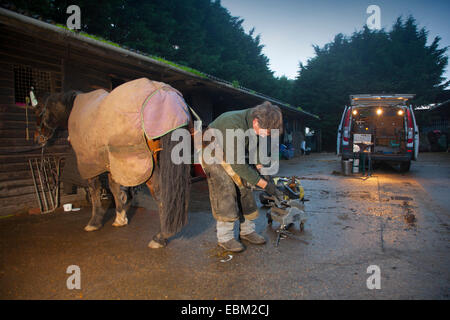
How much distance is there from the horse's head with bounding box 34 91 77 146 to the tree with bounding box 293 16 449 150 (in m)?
26.0

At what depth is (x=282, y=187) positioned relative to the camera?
3676 millimetres

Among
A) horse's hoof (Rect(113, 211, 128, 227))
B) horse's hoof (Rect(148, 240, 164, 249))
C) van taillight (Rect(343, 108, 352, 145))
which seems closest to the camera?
horse's hoof (Rect(148, 240, 164, 249))

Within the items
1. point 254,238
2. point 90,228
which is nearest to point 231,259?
point 254,238

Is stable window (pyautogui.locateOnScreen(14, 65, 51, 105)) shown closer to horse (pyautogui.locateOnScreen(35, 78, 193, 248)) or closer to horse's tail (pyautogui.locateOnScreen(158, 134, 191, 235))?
horse (pyautogui.locateOnScreen(35, 78, 193, 248))

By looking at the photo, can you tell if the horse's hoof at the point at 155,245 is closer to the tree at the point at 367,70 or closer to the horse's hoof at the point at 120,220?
the horse's hoof at the point at 120,220

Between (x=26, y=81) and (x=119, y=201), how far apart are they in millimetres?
3275

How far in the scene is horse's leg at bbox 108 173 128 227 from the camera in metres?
3.68

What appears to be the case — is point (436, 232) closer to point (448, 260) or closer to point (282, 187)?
point (448, 260)

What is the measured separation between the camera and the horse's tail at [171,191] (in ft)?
8.89

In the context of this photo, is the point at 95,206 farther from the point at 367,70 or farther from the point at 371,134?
the point at 367,70

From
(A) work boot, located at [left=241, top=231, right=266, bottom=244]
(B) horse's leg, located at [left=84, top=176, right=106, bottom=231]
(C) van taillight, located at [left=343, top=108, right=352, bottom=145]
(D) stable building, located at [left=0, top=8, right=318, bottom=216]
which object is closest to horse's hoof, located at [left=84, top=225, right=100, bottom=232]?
(B) horse's leg, located at [left=84, top=176, right=106, bottom=231]
